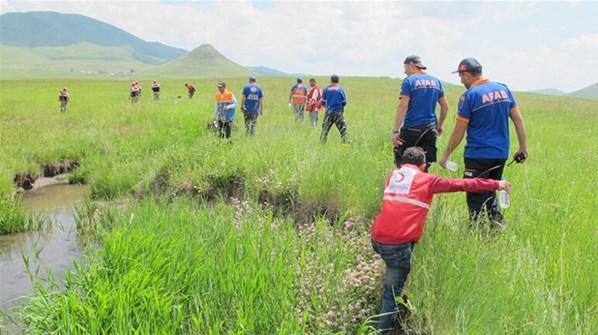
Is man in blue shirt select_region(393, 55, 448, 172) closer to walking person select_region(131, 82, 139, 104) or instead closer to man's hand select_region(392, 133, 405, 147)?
man's hand select_region(392, 133, 405, 147)

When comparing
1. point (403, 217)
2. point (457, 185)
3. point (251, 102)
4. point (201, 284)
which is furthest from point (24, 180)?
point (457, 185)

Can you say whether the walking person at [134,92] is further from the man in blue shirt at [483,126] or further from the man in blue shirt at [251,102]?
the man in blue shirt at [483,126]

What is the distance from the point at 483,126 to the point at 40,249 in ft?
18.1

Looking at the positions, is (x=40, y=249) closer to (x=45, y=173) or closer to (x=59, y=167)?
(x=45, y=173)

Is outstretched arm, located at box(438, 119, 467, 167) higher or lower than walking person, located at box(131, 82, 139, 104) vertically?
higher

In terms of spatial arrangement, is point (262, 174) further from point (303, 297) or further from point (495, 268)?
point (495, 268)

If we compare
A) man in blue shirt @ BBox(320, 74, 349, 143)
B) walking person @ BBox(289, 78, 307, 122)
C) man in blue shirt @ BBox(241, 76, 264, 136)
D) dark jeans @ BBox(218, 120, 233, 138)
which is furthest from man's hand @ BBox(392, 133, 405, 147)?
walking person @ BBox(289, 78, 307, 122)

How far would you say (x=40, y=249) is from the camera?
5.52m

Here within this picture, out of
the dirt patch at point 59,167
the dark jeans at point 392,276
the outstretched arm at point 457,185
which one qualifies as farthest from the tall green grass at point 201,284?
the dirt patch at point 59,167

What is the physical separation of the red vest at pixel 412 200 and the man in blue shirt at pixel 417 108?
2.69 m

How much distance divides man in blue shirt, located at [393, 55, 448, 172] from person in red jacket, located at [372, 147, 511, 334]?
8.84 ft

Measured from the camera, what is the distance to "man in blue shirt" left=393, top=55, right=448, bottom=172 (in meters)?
6.26

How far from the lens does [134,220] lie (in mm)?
5281

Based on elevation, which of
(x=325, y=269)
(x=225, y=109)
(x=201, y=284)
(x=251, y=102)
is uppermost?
(x=251, y=102)
